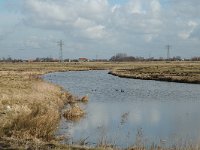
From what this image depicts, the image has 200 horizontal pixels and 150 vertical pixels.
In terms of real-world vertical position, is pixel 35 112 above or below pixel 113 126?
above

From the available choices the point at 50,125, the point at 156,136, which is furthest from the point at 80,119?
the point at 50,125

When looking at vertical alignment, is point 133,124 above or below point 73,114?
below

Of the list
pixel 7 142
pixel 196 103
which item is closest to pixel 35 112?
pixel 7 142

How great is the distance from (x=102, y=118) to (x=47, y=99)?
5190 mm

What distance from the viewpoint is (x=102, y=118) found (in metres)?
23.1

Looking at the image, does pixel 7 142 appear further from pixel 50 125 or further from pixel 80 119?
pixel 80 119

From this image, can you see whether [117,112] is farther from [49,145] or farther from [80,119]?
[49,145]

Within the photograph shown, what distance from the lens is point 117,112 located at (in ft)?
85.2

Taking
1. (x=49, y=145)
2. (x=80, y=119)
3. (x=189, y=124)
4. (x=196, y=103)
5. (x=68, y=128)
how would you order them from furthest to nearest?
(x=196, y=103) → (x=80, y=119) → (x=189, y=124) → (x=68, y=128) → (x=49, y=145)

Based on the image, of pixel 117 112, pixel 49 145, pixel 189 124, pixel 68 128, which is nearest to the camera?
pixel 49 145

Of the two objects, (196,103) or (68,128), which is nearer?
(68,128)

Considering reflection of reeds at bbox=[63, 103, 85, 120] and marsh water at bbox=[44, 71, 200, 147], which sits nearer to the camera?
marsh water at bbox=[44, 71, 200, 147]

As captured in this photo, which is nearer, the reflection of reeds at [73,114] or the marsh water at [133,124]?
the marsh water at [133,124]

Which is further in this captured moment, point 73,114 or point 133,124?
point 73,114
